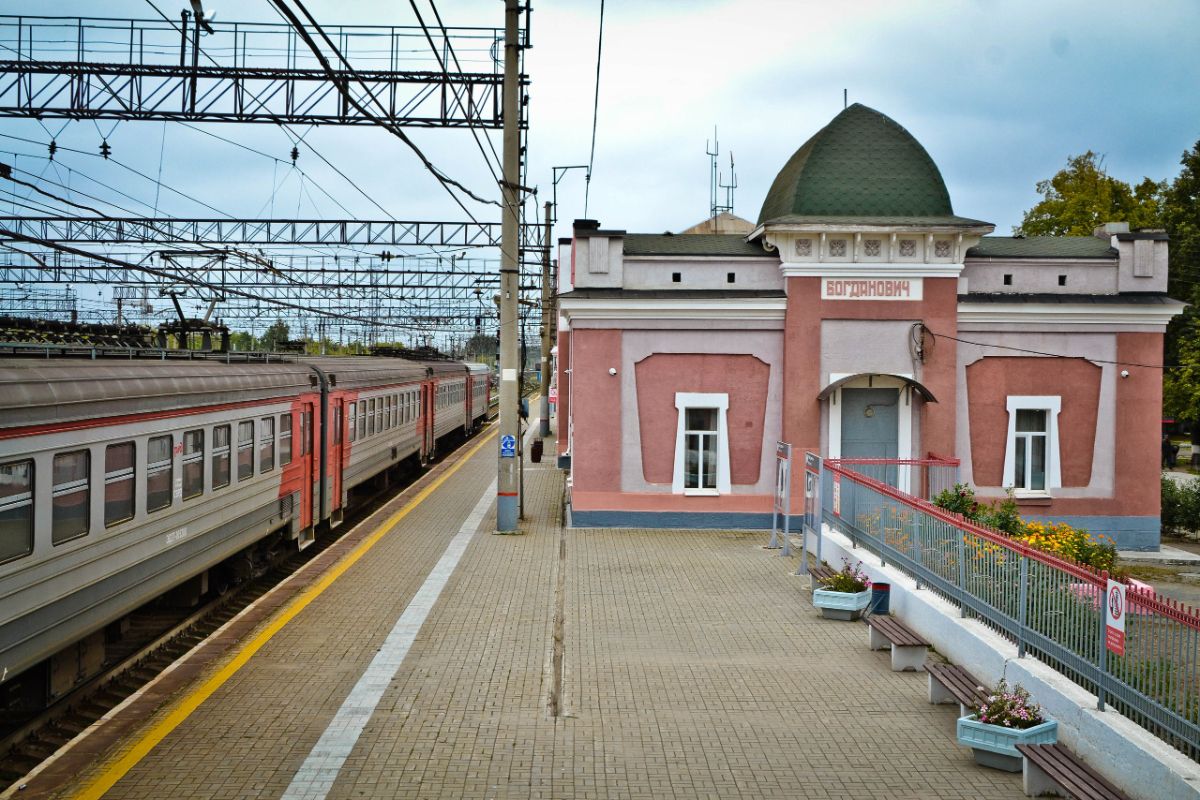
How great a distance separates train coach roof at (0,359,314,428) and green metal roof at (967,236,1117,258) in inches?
485

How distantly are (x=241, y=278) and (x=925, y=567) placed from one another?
3798 centimetres

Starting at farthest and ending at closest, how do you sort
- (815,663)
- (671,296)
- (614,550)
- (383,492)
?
(383,492) → (671,296) → (614,550) → (815,663)

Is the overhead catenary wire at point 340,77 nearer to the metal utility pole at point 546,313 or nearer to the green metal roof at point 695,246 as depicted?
the green metal roof at point 695,246

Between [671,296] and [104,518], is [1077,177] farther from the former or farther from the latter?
[104,518]

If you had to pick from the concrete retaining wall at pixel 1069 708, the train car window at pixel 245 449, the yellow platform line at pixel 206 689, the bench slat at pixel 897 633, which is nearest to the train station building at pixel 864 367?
the yellow platform line at pixel 206 689

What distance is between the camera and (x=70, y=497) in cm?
780

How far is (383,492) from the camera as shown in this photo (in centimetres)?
2273

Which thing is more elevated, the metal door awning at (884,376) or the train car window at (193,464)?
the metal door awning at (884,376)

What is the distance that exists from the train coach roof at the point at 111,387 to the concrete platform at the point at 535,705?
232 cm

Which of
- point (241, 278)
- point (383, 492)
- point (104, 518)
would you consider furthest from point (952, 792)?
point (241, 278)

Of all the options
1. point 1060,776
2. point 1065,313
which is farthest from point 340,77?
point 1065,313

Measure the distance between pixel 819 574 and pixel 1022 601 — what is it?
4.38m

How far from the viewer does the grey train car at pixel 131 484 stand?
7117 mm

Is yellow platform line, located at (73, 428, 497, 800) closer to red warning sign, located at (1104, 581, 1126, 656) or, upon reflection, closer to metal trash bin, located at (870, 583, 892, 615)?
metal trash bin, located at (870, 583, 892, 615)
